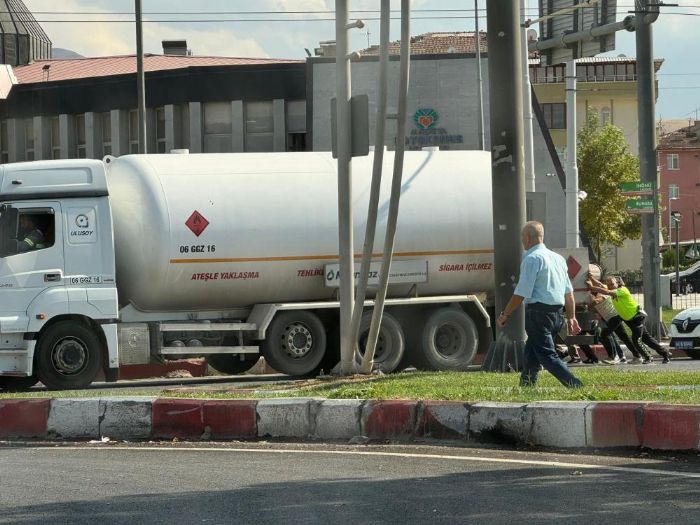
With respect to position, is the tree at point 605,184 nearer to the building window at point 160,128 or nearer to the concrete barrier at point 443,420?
the building window at point 160,128

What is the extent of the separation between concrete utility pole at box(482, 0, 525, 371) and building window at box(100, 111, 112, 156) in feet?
113

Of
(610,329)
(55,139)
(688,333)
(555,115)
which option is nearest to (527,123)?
(688,333)

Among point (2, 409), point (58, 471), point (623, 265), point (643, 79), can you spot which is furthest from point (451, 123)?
point (623, 265)

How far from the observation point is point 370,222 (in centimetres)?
1448

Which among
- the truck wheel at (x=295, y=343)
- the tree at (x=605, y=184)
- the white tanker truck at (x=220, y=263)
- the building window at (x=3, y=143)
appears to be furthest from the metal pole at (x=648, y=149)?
the tree at (x=605, y=184)

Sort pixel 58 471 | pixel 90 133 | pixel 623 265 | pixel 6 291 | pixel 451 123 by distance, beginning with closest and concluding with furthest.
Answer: pixel 58 471 < pixel 6 291 < pixel 451 123 < pixel 90 133 < pixel 623 265

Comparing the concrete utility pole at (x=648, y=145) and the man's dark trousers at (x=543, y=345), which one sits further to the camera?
the concrete utility pole at (x=648, y=145)

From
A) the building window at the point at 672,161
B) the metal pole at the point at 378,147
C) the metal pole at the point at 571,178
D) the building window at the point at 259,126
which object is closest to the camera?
the metal pole at the point at 378,147

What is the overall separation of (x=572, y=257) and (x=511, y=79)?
8.19 metres

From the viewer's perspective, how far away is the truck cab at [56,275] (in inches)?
696

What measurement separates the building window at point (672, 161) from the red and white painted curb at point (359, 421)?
107472mm

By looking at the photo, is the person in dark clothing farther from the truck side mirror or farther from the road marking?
the road marking

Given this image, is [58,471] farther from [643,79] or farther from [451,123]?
[451,123]

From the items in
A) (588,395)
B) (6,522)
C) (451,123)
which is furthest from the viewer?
(451,123)
